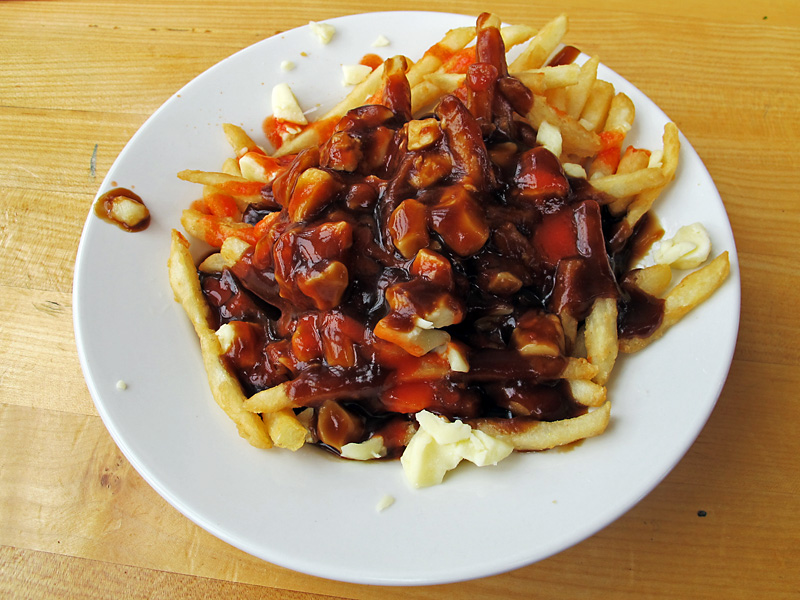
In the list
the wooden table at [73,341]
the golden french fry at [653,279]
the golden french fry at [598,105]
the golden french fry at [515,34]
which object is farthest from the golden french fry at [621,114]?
the wooden table at [73,341]

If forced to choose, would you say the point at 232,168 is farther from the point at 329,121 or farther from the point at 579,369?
the point at 579,369

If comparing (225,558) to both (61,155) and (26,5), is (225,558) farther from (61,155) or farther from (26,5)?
(26,5)

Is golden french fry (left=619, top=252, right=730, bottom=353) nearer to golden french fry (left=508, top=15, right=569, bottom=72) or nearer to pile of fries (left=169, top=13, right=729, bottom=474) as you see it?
pile of fries (left=169, top=13, right=729, bottom=474)

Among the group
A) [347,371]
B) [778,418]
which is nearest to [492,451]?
[347,371]

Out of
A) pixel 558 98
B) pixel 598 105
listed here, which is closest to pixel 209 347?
pixel 558 98

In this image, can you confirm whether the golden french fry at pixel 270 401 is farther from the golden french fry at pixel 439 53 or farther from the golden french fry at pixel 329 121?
the golden french fry at pixel 439 53

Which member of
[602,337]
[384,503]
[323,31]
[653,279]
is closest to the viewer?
[384,503]
